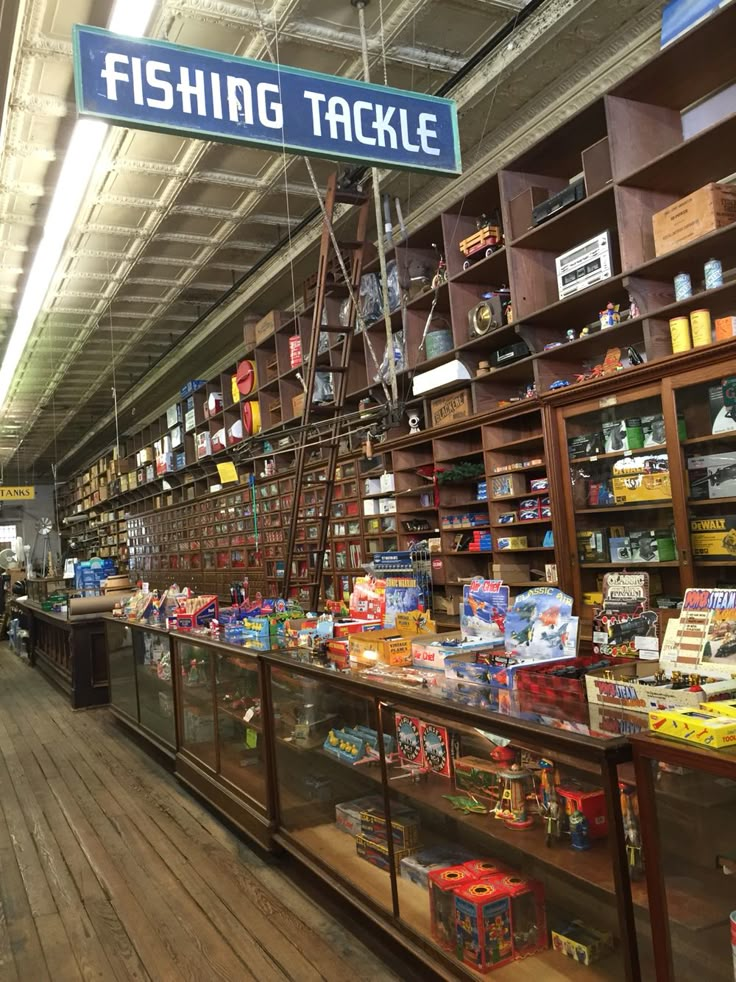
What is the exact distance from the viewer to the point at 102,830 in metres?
3.75

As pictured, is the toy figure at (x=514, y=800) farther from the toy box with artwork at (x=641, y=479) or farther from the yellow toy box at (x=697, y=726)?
the toy box with artwork at (x=641, y=479)

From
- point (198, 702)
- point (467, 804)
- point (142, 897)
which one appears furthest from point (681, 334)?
point (142, 897)

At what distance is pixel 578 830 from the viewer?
1.83 m

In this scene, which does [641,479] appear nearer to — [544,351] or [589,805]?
[544,351]

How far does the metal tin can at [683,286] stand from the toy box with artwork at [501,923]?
2843mm

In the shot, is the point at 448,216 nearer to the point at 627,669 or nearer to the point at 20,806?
the point at 627,669

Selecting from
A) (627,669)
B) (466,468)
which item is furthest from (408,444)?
(627,669)

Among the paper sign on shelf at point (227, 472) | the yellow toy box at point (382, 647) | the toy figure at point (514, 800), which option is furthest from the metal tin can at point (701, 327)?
the paper sign on shelf at point (227, 472)

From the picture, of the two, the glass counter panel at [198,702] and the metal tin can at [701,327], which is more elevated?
the metal tin can at [701,327]

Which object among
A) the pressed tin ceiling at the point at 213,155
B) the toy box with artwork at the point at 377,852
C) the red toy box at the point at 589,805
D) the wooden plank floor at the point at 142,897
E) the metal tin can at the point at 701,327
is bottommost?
the wooden plank floor at the point at 142,897

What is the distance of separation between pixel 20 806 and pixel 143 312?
19.9ft

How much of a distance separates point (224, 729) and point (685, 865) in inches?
107

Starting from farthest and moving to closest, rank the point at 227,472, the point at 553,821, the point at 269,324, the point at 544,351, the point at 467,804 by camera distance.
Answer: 1. the point at 227,472
2. the point at 269,324
3. the point at 544,351
4. the point at 467,804
5. the point at 553,821

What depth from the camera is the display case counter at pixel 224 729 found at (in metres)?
→ 3.36
